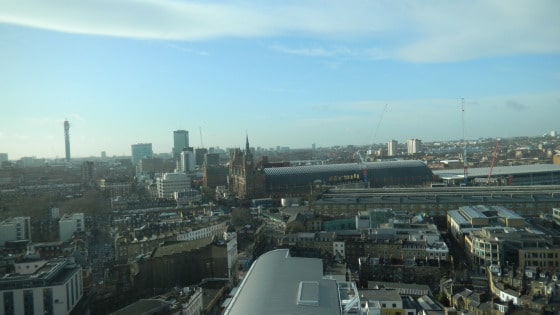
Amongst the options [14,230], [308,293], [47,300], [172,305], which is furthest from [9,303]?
[14,230]

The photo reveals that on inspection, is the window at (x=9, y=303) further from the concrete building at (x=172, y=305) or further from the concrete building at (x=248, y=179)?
the concrete building at (x=248, y=179)

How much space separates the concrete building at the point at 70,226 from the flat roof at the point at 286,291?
12.7 meters

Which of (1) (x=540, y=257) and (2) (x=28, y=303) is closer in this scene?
(2) (x=28, y=303)

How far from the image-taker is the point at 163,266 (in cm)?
1356

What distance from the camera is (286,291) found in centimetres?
830

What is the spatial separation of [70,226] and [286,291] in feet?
49.9

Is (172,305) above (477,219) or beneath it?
beneath

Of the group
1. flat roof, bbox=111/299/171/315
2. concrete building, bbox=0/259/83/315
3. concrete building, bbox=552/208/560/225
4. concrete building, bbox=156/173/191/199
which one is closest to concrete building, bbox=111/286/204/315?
flat roof, bbox=111/299/171/315

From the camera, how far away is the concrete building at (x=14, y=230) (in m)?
18.5

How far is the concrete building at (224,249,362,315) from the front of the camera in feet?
24.5

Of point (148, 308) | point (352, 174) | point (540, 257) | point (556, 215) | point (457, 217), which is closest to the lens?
point (148, 308)

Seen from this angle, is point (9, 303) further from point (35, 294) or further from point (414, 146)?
point (414, 146)

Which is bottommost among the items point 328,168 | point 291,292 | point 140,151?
point 291,292

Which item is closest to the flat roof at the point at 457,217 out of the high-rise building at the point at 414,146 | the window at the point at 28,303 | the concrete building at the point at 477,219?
the concrete building at the point at 477,219
